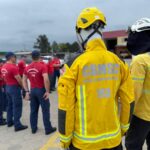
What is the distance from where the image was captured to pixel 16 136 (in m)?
6.36

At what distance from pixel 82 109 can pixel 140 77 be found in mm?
939

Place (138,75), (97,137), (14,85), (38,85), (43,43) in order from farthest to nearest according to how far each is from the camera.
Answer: (43,43) → (14,85) → (38,85) → (138,75) → (97,137)

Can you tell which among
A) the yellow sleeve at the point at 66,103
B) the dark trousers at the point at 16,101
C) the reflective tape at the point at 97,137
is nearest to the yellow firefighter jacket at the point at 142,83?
the reflective tape at the point at 97,137

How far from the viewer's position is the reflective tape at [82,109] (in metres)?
2.39

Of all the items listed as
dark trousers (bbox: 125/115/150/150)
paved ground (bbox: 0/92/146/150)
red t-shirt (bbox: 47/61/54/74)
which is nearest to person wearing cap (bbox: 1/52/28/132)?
paved ground (bbox: 0/92/146/150)

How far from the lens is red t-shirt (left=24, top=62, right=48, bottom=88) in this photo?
6.06 m

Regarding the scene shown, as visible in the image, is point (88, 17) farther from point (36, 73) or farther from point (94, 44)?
point (36, 73)

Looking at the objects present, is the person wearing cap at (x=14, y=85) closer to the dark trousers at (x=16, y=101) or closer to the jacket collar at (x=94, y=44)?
the dark trousers at (x=16, y=101)

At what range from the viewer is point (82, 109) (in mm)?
2422

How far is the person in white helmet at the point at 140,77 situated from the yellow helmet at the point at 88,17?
0.81 metres

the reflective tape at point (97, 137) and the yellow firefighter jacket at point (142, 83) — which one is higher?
the yellow firefighter jacket at point (142, 83)

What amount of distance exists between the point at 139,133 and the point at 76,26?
1.64 meters

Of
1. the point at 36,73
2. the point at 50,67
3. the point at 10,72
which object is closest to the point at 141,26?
the point at 36,73

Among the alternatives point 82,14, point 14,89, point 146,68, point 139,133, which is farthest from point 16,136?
point 82,14
